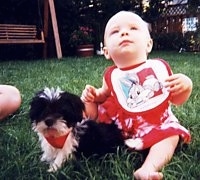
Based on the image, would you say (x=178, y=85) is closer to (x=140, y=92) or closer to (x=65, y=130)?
(x=140, y=92)

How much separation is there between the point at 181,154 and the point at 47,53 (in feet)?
32.4

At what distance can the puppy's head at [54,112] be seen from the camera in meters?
1.86

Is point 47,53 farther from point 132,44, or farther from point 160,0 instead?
point 132,44

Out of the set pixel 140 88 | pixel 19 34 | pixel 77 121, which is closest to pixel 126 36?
pixel 140 88

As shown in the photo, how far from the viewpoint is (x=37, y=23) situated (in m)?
11.3

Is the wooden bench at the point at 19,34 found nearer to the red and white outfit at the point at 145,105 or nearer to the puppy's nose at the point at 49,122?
the red and white outfit at the point at 145,105

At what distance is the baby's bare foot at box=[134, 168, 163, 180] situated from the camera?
5.72 feet

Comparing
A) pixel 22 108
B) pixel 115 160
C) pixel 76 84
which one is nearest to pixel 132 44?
pixel 115 160

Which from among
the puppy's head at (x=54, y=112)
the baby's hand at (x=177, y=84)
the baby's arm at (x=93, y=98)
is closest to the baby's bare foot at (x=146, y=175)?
the puppy's head at (x=54, y=112)

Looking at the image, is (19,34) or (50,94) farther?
(19,34)

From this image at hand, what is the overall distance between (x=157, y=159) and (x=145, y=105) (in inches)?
13.3

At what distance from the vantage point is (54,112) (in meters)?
1.88

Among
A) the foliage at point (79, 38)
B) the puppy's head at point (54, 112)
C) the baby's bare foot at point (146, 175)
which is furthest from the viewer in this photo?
the foliage at point (79, 38)

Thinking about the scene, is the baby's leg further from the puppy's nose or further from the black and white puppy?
the puppy's nose
